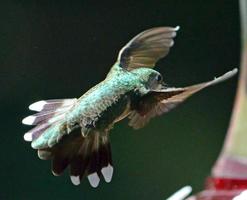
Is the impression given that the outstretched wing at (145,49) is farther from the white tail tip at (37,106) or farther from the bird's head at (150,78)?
the white tail tip at (37,106)

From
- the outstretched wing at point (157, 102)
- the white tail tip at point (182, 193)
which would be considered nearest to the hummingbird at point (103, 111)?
the outstretched wing at point (157, 102)

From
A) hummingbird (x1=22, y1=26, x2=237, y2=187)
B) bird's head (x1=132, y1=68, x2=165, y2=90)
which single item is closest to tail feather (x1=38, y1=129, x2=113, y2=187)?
hummingbird (x1=22, y1=26, x2=237, y2=187)

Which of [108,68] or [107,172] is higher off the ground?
[108,68]

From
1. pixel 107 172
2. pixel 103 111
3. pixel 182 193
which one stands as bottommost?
pixel 182 193

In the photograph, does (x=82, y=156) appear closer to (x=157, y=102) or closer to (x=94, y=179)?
(x=94, y=179)

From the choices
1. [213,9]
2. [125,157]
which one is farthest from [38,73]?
[213,9]

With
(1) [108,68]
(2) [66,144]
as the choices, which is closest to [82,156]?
(2) [66,144]

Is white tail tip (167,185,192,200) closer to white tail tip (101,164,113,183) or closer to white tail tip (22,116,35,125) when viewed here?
white tail tip (101,164,113,183)
